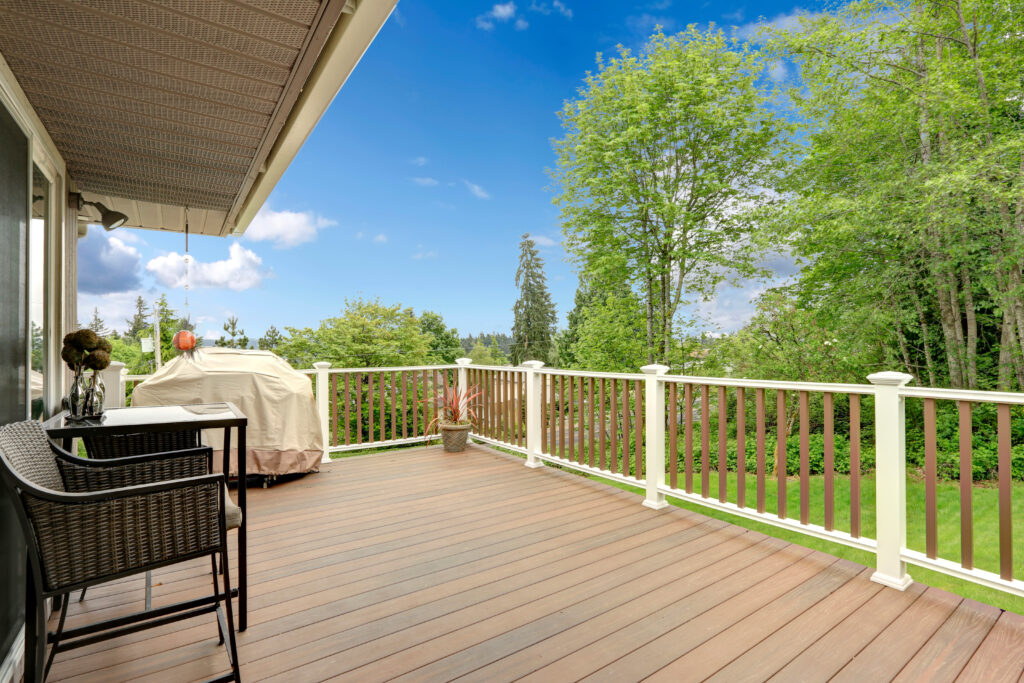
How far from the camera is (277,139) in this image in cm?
283

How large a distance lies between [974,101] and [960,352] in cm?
387

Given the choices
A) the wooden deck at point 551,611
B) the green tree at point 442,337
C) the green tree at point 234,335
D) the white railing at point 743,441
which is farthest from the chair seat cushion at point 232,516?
the green tree at point 442,337

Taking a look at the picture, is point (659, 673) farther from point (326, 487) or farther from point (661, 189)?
point (661, 189)

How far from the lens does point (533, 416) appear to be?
4.69 meters

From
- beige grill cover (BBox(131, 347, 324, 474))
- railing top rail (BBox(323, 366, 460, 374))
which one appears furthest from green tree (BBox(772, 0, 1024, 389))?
beige grill cover (BBox(131, 347, 324, 474))

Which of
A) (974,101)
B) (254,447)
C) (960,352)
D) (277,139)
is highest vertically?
(974,101)

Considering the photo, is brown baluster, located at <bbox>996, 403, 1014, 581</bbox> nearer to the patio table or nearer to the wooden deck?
the wooden deck

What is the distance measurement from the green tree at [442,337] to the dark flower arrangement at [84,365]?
1897cm

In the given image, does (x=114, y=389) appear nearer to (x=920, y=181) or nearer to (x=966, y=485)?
(x=966, y=485)

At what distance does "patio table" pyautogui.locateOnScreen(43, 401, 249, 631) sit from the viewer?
5.91ft

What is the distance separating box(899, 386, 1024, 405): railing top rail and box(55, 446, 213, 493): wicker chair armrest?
3194mm

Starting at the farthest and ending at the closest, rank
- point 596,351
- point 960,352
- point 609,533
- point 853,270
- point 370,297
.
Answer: point 370,297 < point 596,351 < point 853,270 < point 960,352 < point 609,533

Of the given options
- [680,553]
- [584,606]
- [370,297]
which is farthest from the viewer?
[370,297]

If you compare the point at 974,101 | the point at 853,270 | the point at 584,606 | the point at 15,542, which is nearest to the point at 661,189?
the point at 853,270
